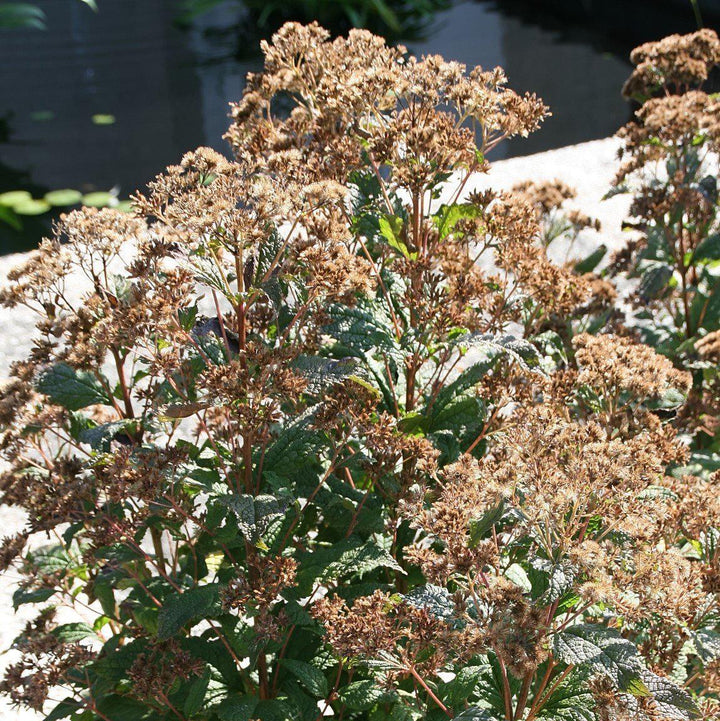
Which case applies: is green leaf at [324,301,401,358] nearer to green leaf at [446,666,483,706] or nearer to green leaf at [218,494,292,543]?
green leaf at [218,494,292,543]

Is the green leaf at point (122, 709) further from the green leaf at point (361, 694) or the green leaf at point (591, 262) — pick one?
the green leaf at point (591, 262)

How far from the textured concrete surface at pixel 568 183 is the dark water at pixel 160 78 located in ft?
5.80

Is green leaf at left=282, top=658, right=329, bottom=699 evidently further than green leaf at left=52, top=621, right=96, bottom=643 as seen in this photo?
No

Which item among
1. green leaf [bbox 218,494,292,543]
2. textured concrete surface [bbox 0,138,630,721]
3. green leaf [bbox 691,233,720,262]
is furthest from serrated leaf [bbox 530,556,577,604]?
textured concrete surface [bbox 0,138,630,721]

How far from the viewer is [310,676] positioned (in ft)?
5.69

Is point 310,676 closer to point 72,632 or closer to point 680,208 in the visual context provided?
point 72,632

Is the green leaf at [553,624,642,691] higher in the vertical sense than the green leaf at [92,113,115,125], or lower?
lower

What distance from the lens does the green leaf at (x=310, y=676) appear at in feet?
5.64

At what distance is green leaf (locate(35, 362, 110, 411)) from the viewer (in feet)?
6.18

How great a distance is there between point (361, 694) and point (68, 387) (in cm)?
81

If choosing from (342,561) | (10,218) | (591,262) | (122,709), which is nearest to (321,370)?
(342,561)

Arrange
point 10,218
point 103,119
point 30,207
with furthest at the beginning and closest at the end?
point 103,119 → point 30,207 → point 10,218

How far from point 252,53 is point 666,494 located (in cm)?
801

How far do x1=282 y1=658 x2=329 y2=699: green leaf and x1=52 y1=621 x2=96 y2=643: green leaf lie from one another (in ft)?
1.69
